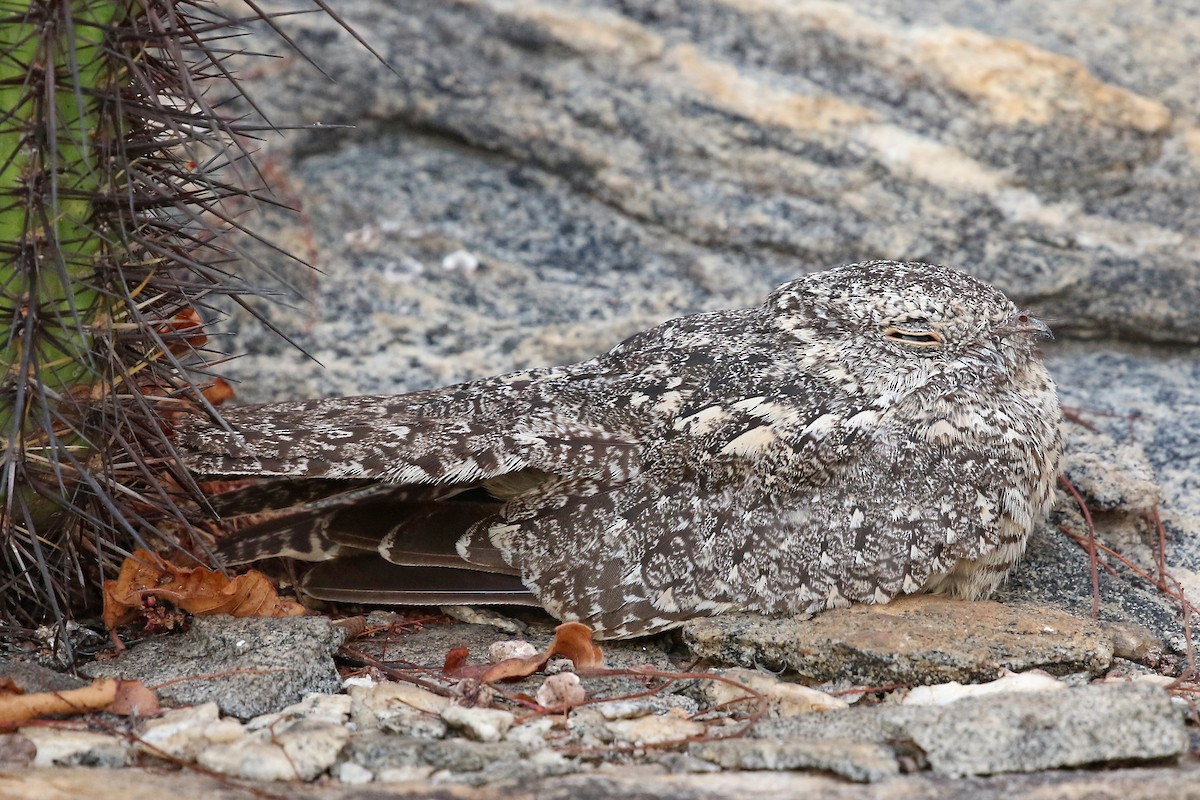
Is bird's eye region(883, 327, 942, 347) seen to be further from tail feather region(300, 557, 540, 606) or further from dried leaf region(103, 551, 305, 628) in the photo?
dried leaf region(103, 551, 305, 628)

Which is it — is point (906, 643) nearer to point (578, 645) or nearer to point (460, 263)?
point (578, 645)

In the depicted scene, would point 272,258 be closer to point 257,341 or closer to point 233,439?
point 257,341

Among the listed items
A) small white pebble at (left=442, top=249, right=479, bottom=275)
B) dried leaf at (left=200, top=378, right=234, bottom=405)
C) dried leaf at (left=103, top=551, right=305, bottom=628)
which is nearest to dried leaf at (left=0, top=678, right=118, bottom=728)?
dried leaf at (left=103, top=551, right=305, bottom=628)

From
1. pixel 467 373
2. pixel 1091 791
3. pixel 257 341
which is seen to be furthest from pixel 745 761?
pixel 257 341

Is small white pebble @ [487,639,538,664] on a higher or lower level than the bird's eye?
lower

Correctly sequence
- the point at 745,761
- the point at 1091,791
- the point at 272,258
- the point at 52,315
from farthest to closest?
the point at 272,258, the point at 52,315, the point at 745,761, the point at 1091,791

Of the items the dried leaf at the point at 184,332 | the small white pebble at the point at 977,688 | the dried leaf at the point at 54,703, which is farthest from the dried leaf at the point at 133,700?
the small white pebble at the point at 977,688

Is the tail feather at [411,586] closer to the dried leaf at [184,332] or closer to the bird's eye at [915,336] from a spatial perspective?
the dried leaf at [184,332]
